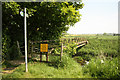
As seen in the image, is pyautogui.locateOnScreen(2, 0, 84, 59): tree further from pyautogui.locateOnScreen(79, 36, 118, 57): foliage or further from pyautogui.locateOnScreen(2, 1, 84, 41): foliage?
pyautogui.locateOnScreen(79, 36, 118, 57): foliage

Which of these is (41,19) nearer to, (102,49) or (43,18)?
A: (43,18)

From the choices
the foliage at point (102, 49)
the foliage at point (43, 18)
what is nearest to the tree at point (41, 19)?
the foliage at point (43, 18)

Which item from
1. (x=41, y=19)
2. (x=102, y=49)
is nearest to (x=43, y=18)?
(x=41, y=19)

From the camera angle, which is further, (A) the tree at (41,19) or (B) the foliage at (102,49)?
(B) the foliage at (102,49)

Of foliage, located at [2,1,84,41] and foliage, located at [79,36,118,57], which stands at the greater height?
foliage, located at [2,1,84,41]

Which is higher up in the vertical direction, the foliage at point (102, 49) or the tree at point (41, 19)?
the tree at point (41, 19)

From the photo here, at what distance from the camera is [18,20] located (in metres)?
7.61

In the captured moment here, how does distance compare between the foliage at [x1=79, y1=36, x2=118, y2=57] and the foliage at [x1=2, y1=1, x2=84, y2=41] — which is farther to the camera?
the foliage at [x1=79, y1=36, x2=118, y2=57]

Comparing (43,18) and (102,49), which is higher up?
(43,18)

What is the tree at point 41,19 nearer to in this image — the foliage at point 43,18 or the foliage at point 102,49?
the foliage at point 43,18

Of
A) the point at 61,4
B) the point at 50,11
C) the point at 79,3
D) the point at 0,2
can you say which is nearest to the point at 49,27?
the point at 50,11

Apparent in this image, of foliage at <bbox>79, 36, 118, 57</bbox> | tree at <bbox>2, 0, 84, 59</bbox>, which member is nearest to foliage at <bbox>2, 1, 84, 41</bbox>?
tree at <bbox>2, 0, 84, 59</bbox>

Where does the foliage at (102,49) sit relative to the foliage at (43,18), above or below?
below

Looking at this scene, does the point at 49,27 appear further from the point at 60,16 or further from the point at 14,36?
the point at 14,36
